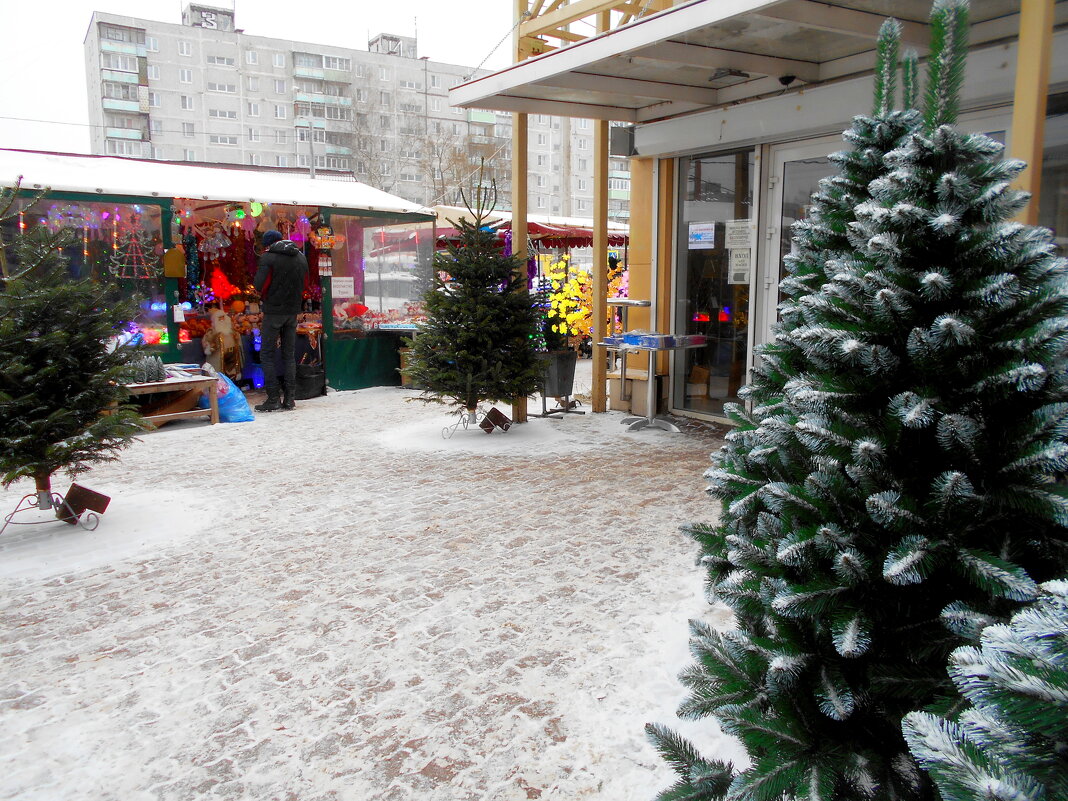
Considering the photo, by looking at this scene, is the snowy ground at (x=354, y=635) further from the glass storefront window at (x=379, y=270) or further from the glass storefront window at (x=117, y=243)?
the glass storefront window at (x=379, y=270)

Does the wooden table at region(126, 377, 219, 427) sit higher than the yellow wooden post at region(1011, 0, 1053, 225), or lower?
lower

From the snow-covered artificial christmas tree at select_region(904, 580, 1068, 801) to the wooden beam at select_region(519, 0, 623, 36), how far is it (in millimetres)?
7269

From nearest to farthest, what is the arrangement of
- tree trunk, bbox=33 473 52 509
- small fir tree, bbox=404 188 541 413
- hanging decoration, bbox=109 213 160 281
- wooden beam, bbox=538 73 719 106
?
tree trunk, bbox=33 473 52 509 < wooden beam, bbox=538 73 719 106 < small fir tree, bbox=404 188 541 413 < hanging decoration, bbox=109 213 160 281

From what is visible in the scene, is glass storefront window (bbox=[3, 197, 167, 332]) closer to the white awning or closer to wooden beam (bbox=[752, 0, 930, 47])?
the white awning

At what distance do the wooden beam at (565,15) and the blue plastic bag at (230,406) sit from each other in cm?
529

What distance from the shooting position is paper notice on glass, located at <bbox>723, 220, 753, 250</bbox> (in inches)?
310

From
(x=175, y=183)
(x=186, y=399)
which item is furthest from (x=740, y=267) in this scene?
(x=175, y=183)

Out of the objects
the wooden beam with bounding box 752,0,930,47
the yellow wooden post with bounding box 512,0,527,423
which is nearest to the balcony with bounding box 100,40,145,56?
the yellow wooden post with bounding box 512,0,527,423

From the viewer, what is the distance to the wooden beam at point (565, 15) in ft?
24.1

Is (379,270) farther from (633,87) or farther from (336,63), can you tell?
(336,63)

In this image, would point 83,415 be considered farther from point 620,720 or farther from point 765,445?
point 765,445

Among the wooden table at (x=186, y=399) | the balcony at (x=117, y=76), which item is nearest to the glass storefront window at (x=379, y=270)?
the wooden table at (x=186, y=399)

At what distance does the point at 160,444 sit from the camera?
26.3 ft

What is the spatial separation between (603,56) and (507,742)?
4786 millimetres
